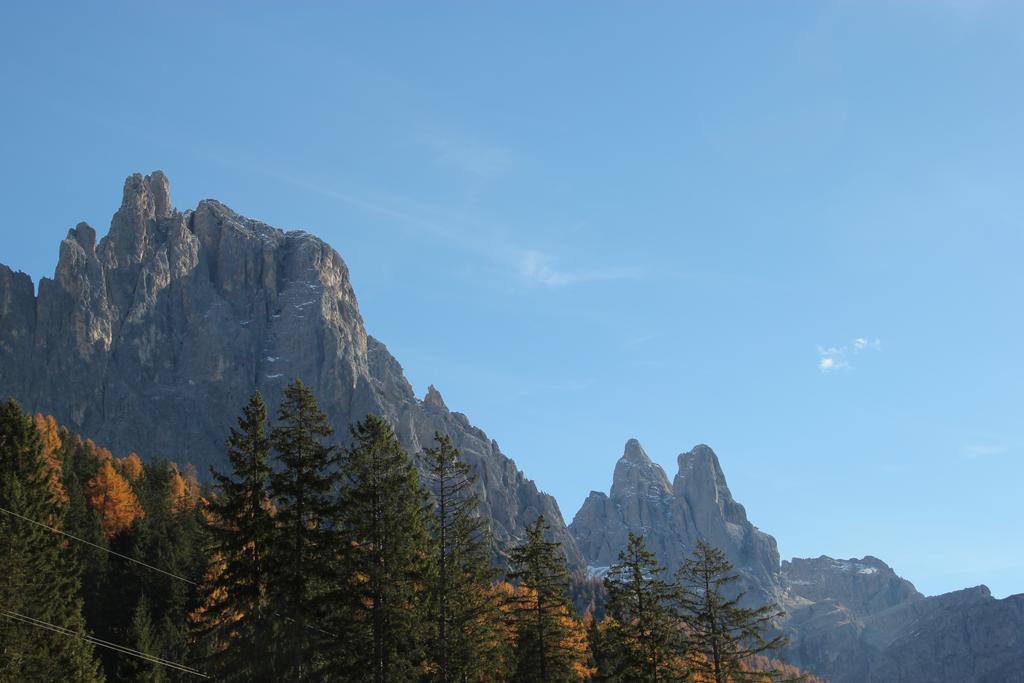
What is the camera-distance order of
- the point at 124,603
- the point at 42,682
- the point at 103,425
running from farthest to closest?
the point at 103,425, the point at 124,603, the point at 42,682

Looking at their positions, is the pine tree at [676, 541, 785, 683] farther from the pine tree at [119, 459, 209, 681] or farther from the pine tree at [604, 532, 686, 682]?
the pine tree at [119, 459, 209, 681]

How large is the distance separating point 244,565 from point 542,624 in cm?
1663

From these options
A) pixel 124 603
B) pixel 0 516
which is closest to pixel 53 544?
pixel 0 516

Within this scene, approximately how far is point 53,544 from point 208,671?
17411 mm

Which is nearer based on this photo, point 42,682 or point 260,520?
point 260,520

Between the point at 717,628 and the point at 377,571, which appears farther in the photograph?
the point at 717,628

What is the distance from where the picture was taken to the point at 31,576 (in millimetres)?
44406

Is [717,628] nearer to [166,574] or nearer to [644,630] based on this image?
[644,630]

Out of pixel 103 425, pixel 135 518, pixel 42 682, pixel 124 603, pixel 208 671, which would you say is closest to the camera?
pixel 208 671

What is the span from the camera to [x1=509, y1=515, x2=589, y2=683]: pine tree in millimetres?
48562

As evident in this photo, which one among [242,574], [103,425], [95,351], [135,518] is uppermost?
[95,351]

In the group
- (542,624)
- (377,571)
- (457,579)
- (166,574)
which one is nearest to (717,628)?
(542,624)

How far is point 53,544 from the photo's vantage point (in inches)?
1961

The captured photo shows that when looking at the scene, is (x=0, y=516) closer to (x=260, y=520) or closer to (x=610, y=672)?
(x=260, y=520)
